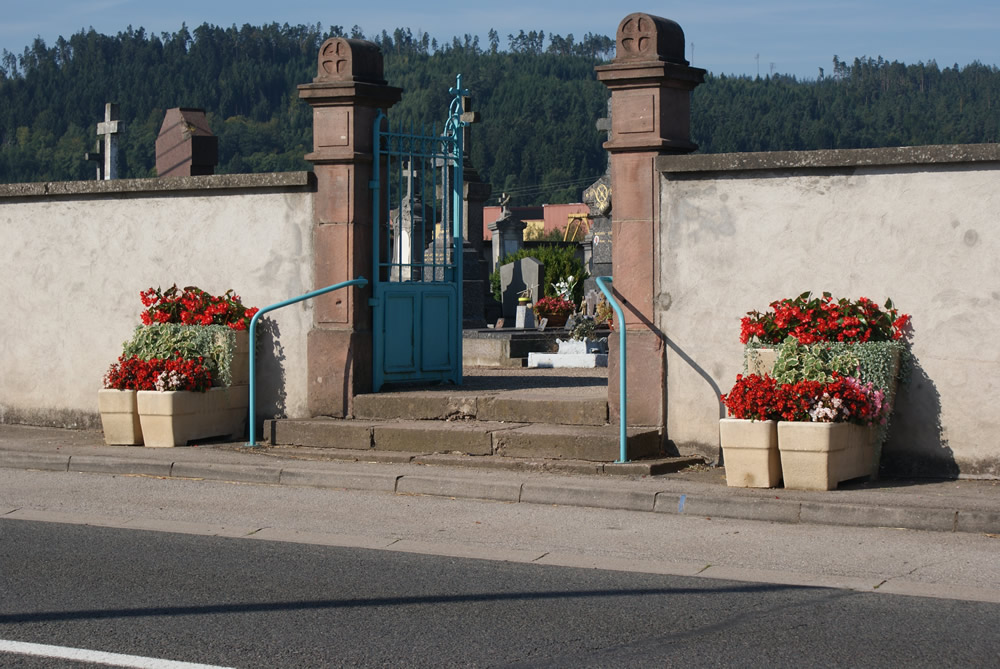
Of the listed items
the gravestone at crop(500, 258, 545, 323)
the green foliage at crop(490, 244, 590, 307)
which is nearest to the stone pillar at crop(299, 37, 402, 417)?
the gravestone at crop(500, 258, 545, 323)

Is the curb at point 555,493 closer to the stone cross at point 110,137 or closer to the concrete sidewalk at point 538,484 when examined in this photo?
the concrete sidewalk at point 538,484

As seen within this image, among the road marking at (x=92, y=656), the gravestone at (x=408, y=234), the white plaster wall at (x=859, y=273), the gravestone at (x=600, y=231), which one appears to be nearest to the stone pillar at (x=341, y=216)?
the gravestone at (x=408, y=234)

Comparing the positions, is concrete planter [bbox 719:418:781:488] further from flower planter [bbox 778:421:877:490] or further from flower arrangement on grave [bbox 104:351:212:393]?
flower arrangement on grave [bbox 104:351:212:393]

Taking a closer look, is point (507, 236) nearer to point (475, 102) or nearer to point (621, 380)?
point (621, 380)

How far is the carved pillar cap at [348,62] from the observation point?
11414 mm

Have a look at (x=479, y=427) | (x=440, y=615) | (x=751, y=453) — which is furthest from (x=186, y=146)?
(x=440, y=615)

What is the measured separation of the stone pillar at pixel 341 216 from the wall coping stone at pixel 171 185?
24 cm

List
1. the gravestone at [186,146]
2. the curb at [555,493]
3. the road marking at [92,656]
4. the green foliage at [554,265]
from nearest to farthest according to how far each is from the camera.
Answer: the road marking at [92,656] → the curb at [555,493] → the gravestone at [186,146] → the green foliage at [554,265]

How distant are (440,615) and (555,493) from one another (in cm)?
317

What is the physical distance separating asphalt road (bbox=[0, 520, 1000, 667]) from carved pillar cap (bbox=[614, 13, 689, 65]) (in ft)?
15.6

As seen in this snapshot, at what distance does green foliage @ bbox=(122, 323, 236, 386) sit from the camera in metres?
11.5

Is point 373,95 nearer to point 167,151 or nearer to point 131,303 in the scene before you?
point 131,303

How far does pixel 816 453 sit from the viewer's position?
8609 millimetres

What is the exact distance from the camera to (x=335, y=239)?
11484 millimetres
